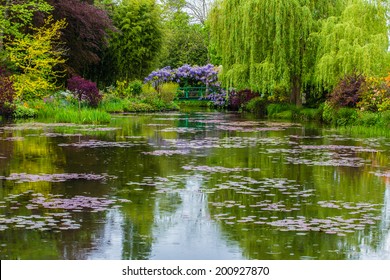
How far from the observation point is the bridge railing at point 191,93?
49.4 meters

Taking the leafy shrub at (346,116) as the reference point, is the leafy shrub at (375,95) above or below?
above

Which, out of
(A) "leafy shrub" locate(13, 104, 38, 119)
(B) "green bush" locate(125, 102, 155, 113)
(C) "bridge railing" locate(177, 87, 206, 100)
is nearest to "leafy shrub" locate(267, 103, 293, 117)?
(B) "green bush" locate(125, 102, 155, 113)

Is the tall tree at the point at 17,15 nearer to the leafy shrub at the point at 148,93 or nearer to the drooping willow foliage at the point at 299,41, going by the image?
the drooping willow foliage at the point at 299,41

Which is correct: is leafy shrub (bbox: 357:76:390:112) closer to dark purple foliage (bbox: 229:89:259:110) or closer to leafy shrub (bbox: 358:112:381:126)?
leafy shrub (bbox: 358:112:381:126)

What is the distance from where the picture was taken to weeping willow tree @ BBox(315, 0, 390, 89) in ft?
85.4

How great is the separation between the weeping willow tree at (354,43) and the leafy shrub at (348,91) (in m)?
1.01

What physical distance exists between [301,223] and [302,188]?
2593mm

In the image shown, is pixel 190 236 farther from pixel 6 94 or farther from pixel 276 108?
pixel 276 108

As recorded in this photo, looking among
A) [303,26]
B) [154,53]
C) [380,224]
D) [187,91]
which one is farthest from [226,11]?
[380,224]

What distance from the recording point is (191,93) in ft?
164

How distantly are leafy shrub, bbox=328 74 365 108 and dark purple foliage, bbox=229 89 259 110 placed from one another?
1509 centimetres

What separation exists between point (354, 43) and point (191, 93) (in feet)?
80.5

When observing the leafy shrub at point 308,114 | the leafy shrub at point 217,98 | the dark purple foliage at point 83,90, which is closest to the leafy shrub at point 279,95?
the leafy shrub at point 308,114
